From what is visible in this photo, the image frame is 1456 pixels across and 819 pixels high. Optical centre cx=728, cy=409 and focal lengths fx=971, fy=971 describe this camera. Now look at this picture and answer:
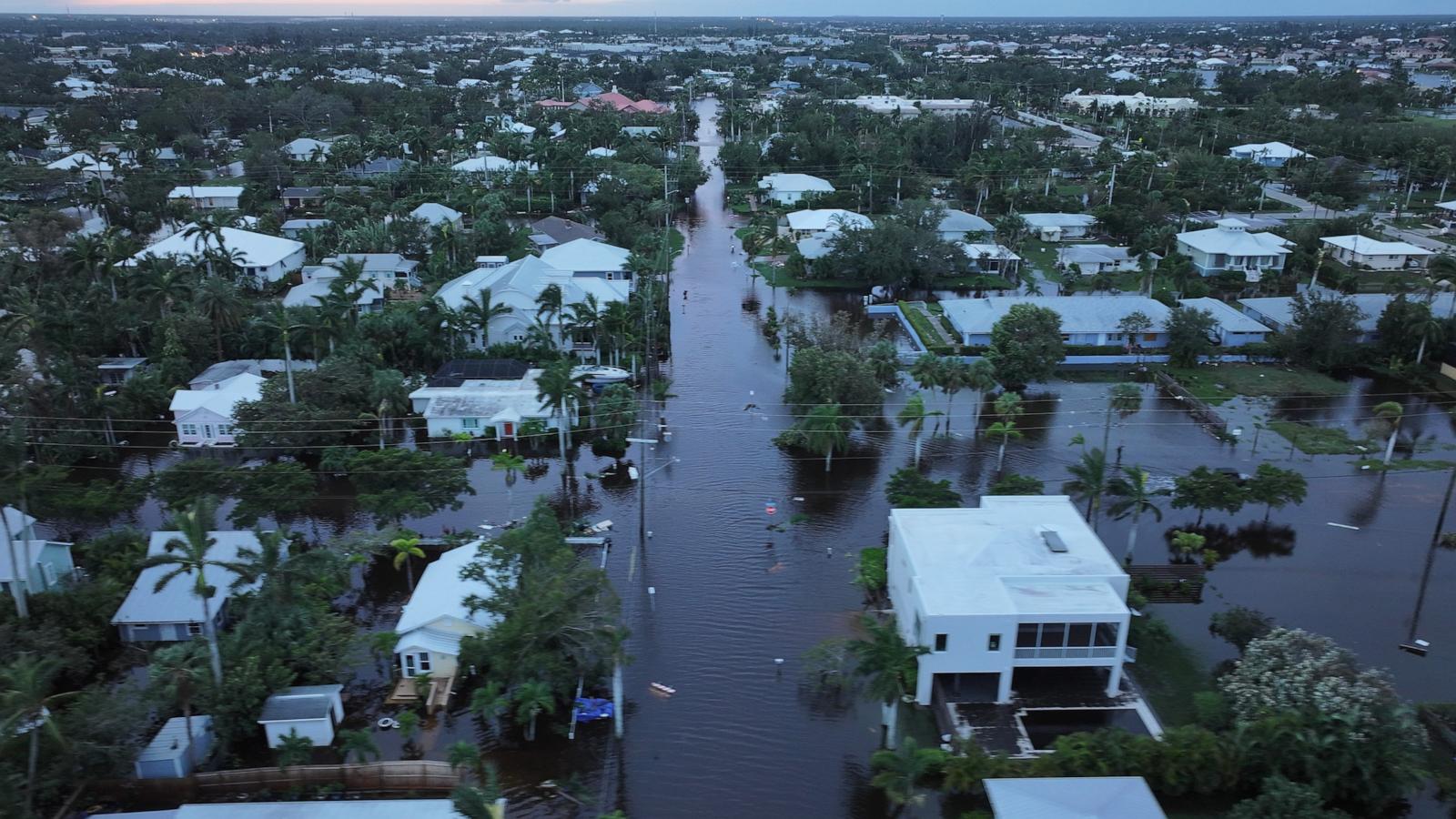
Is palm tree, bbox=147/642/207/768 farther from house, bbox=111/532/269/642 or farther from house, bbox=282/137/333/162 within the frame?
house, bbox=282/137/333/162

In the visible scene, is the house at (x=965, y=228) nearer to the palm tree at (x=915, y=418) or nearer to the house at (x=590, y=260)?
the house at (x=590, y=260)

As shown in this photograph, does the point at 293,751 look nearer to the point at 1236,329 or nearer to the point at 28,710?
the point at 28,710

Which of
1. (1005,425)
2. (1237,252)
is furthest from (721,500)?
(1237,252)

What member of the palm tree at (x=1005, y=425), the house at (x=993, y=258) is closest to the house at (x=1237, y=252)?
the house at (x=993, y=258)

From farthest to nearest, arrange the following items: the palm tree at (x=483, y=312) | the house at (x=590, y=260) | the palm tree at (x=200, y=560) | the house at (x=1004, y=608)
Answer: the house at (x=590, y=260) < the palm tree at (x=483, y=312) < the house at (x=1004, y=608) < the palm tree at (x=200, y=560)

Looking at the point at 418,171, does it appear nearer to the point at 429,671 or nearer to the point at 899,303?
the point at 899,303

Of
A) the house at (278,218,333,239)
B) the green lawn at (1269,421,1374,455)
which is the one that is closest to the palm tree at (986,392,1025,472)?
the green lawn at (1269,421,1374,455)
